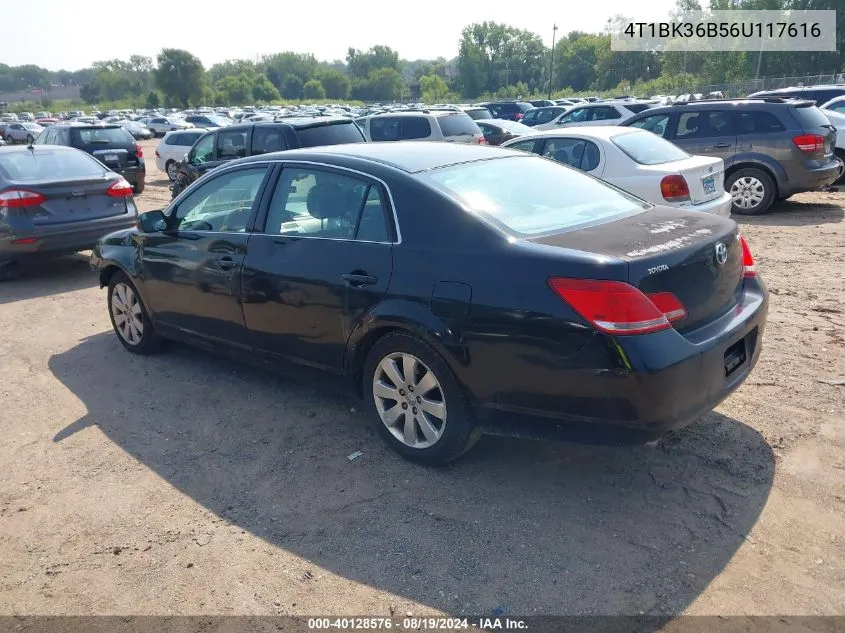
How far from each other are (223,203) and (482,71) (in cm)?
11970

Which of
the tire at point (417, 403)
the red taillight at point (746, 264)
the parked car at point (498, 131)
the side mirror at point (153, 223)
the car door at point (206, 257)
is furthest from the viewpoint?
the parked car at point (498, 131)

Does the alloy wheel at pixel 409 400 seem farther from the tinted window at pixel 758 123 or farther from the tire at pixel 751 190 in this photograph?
the tinted window at pixel 758 123

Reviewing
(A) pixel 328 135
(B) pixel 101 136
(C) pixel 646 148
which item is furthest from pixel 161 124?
(C) pixel 646 148

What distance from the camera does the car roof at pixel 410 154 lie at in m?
4.23

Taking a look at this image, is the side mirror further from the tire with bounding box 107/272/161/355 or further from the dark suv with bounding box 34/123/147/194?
the dark suv with bounding box 34/123/147/194

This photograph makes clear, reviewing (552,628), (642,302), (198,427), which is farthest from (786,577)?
(198,427)

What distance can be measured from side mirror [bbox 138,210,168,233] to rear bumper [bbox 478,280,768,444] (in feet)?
10.0

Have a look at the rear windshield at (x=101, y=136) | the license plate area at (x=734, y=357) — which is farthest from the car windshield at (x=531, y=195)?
the rear windshield at (x=101, y=136)

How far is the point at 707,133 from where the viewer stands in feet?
37.6

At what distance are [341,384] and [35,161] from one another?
6.78 m

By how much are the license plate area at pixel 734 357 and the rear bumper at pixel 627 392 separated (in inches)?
0.6

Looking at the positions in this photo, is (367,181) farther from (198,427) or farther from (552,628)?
(552,628)

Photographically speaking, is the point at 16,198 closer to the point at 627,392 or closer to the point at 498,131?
the point at 627,392

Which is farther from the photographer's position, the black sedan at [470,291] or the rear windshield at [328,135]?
the rear windshield at [328,135]
